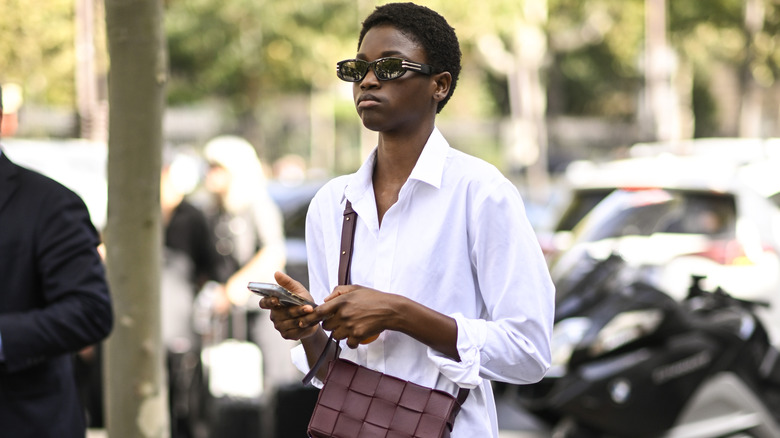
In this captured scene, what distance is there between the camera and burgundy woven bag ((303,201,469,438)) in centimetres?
221

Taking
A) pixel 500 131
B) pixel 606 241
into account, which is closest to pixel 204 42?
pixel 500 131

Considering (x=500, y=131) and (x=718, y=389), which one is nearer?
(x=718, y=389)

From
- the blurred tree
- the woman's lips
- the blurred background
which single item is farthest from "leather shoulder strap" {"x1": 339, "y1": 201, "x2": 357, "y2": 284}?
the blurred tree

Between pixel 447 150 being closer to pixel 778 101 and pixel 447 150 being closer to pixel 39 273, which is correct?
pixel 39 273

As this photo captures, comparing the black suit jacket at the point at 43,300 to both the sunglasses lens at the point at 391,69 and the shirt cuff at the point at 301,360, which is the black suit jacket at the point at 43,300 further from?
the sunglasses lens at the point at 391,69

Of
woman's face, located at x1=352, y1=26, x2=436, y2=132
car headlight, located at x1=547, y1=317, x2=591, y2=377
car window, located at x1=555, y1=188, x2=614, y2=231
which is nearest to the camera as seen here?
woman's face, located at x1=352, y1=26, x2=436, y2=132

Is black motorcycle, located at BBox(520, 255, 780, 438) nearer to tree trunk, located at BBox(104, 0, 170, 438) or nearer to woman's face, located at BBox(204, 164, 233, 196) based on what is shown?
tree trunk, located at BBox(104, 0, 170, 438)

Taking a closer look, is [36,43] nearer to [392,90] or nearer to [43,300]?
[43,300]

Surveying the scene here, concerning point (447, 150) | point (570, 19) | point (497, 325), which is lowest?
point (497, 325)

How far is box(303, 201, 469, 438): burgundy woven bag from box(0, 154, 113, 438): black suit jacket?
2.65ft

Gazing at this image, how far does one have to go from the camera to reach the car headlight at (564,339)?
18.0ft

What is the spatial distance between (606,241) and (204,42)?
75.4ft

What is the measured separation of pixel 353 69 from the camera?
2.36 meters

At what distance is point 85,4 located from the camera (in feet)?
44.3
